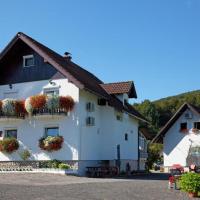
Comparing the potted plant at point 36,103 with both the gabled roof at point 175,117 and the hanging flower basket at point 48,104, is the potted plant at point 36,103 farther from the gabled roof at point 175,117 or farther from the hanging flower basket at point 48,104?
the gabled roof at point 175,117

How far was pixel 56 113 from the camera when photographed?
28406 mm

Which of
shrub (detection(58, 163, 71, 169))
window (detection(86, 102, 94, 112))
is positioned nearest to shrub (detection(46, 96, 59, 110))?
window (detection(86, 102, 94, 112))

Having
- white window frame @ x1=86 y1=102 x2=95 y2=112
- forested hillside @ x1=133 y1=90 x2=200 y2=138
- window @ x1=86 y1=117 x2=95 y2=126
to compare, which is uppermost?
forested hillside @ x1=133 y1=90 x2=200 y2=138

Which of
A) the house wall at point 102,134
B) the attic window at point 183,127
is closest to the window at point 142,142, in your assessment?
the attic window at point 183,127

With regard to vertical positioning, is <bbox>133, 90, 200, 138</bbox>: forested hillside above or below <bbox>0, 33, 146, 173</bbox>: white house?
above

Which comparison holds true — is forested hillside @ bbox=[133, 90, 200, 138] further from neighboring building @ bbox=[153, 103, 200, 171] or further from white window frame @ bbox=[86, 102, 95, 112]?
white window frame @ bbox=[86, 102, 95, 112]

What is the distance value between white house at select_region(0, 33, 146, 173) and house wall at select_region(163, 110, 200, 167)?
11.1m

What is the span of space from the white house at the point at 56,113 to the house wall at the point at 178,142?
36.4ft

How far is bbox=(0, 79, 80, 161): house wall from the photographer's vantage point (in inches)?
1123

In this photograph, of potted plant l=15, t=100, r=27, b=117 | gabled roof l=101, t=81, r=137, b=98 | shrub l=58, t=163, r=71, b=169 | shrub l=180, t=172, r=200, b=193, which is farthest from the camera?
gabled roof l=101, t=81, r=137, b=98

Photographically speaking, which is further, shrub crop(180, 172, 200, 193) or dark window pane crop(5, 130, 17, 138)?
dark window pane crop(5, 130, 17, 138)

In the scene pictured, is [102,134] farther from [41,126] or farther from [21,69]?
[21,69]

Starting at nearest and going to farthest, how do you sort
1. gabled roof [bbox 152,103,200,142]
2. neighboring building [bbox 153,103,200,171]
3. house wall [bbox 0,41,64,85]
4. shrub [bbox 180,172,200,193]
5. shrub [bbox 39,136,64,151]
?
1. shrub [bbox 180,172,200,193]
2. shrub [bbox 39,136,64,151]
3. house wall [bbox 0,41,64,85]
4. gabled roof [bbox 152,103,200,142]
5. neighboring building [bbox 153,103,200,171]

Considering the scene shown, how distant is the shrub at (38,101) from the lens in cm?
2867
